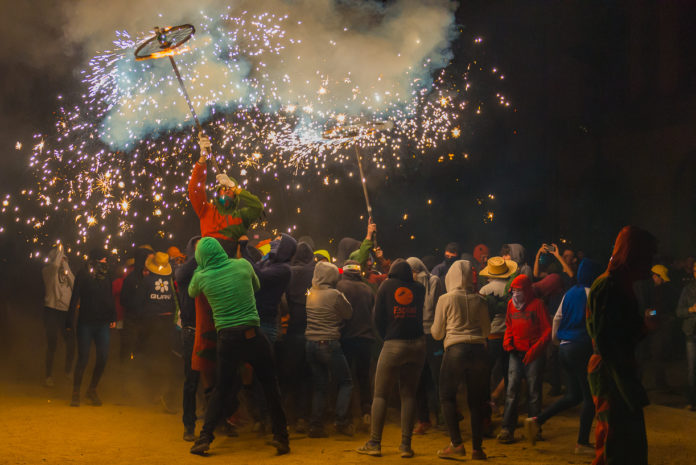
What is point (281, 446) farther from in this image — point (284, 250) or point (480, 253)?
point (480, 253)

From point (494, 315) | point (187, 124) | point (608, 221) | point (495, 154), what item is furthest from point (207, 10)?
point (608, 221)

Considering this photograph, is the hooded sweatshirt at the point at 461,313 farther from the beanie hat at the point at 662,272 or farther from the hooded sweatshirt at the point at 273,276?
the beanie hat at the point at 662,272

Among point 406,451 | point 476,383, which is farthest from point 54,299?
point 476,383

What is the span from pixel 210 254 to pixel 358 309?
8.12ft

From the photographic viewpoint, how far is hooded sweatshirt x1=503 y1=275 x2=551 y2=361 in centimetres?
765

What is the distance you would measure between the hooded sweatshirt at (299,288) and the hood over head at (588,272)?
3282 mm

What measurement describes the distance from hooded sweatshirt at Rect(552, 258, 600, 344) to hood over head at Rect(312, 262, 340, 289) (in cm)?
265

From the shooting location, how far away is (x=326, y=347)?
808 centimetres

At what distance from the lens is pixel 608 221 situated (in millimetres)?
22016

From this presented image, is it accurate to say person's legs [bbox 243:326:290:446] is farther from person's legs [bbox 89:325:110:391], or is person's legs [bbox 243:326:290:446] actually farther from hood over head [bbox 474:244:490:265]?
hood over head [bbox 474:244:490:265]

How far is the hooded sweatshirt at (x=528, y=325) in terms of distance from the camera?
7648mm

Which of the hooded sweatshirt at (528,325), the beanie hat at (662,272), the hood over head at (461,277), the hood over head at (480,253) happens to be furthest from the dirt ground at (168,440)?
the hood over head at (480,253)

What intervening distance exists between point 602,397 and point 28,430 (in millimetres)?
6260

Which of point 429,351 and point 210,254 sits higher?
point 210,254
